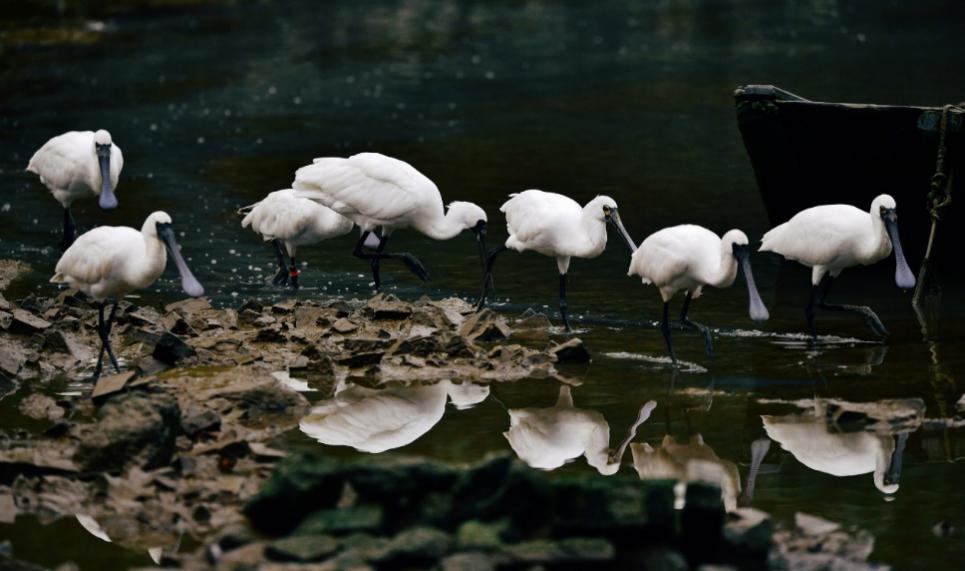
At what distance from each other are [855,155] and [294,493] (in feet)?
30.0

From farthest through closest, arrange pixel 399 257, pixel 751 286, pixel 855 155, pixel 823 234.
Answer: pixel 855 155, pixel 399 257, pixel 823 234, pixel 751 286

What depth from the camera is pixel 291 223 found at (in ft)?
49.1

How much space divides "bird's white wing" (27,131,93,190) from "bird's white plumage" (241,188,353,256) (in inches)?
91.8

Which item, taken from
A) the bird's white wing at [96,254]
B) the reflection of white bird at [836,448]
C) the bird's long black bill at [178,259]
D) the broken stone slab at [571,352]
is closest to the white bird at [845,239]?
the broken stone slab at [571,352]

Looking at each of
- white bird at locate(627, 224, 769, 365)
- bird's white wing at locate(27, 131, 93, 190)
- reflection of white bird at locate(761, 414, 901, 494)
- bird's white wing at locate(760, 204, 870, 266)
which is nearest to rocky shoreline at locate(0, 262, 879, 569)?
white bird at locate(627, 224, 769, 365)

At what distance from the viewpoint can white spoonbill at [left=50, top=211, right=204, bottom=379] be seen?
1175 cm

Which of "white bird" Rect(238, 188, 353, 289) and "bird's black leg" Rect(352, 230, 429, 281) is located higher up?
"white bird" Rect(238, 188, 353, 289)

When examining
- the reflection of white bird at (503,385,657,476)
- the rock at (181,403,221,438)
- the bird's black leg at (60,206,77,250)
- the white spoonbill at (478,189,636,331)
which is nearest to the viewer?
the rock at (181,403,221,438)

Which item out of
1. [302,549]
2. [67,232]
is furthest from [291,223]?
[302,549]

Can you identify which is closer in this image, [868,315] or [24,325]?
[24,325]

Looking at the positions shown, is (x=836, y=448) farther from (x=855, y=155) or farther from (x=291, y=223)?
(x=291, y=223)

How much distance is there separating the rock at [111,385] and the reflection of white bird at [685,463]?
3.27 metres

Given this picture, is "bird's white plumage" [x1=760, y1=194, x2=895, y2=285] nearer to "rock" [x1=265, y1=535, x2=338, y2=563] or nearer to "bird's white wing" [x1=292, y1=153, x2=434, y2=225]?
"bird's white wing" [x1=292, y1=153, x2=434, y2=225]

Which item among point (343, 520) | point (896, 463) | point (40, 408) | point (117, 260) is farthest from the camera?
point (117, 260)
